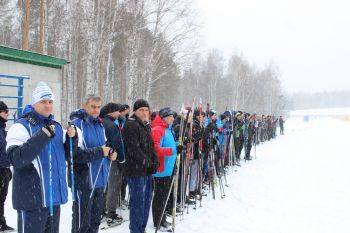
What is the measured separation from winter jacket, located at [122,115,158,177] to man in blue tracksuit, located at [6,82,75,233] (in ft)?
5.02

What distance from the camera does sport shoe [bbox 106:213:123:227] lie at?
217 inches

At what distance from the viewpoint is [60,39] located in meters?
24.3

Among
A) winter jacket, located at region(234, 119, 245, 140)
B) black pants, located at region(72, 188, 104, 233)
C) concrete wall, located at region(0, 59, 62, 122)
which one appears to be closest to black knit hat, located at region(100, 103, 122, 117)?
black pants, located at region(72, 188, 104, 233)

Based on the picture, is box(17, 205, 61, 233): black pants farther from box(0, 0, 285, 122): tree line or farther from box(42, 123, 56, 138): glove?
box(0, 0, 285, 122): tree line

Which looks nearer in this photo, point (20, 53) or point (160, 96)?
point (20, 53)

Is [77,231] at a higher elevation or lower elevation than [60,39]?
lower

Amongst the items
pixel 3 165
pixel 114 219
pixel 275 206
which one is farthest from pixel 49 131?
pixel 275 206

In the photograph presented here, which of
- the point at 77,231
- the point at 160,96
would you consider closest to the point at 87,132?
the point at 77,231

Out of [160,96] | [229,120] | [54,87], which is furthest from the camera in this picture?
[160,96]

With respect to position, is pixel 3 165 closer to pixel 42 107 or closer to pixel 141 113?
pixel 141 113

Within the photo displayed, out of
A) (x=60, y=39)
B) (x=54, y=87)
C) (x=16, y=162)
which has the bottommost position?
(x=16, y=162)

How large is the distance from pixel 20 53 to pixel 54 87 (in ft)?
5.20

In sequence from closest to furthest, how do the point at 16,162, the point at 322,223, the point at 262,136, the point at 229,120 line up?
the point at 16,162, the point at 322,223, the point at 229,120, the point at 262,136

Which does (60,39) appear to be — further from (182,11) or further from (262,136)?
(262,136)
